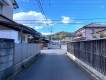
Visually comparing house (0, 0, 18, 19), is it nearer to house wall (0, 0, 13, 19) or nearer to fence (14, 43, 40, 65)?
house wall (0, 0, 13, 19)

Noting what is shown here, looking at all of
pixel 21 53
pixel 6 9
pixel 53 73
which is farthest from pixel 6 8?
pixel 53 73

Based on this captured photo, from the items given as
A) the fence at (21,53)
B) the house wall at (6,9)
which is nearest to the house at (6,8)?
the house wall at (6,9)

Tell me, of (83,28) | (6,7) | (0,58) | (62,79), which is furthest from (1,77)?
(83,28)

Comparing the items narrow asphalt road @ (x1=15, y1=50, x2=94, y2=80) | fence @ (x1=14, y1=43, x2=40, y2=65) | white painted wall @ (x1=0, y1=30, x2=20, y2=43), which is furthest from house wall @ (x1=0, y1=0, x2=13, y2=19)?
narrow asphalt road @ (x1=15, y1=50, x2=94, y2=80)

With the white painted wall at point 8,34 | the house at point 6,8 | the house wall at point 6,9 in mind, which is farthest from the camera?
the house wall at point 6,9

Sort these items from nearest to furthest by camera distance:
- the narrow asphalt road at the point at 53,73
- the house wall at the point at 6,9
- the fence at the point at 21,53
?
1. the narrow asphalt road at the point at 53,73
2. the fence at the point at 21,53
3. the house wall at the point at 6,9

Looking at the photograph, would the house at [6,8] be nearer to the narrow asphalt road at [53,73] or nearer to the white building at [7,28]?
the white building at [7,28]

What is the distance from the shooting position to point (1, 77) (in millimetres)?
11273

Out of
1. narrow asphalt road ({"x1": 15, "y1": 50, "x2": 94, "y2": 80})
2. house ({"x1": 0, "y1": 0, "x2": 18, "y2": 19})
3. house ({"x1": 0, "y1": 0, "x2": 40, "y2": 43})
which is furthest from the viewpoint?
house ({"x1": 0, "y1": 0, "x2": 18, "y2": 19})

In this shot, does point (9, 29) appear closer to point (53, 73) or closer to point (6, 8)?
point (6, 8)

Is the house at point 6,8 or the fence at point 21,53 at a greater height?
the house at point 6,8

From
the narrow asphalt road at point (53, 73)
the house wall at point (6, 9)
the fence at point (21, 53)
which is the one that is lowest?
the narrow asphalt road at point (53, 73)

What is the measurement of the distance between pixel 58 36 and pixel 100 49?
12425 cm

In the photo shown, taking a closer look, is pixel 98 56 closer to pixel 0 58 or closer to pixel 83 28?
pixel 0 58
